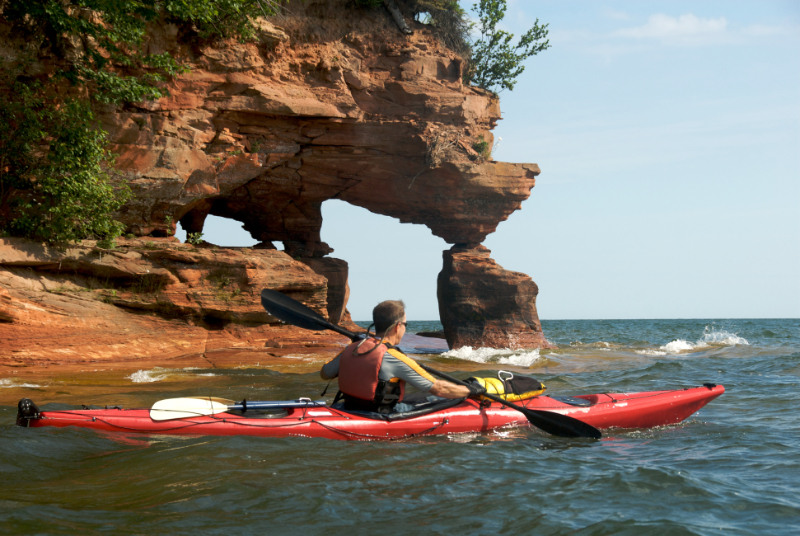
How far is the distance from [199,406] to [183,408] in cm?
13

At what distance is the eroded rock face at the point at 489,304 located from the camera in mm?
15438

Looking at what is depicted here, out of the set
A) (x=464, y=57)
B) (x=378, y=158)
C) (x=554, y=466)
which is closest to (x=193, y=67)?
(x=378, y=158)

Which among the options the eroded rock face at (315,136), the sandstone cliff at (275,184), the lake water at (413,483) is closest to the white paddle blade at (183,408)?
the lake water at (413,483)

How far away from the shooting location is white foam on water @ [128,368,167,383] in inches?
302

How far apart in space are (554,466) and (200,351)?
7.66 m

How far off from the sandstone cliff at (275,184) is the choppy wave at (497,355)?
2.28 feet

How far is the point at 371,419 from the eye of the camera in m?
4.68

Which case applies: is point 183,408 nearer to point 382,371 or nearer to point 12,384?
point 382,371

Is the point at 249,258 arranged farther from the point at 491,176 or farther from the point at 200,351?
the point at 491,176

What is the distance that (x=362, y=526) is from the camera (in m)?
2.86

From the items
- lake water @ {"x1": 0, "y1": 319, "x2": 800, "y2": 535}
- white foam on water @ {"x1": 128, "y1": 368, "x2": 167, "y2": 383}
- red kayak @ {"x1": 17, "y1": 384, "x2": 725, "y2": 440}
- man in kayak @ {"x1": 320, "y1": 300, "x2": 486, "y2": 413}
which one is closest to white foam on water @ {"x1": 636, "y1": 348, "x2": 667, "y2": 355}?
lake water @ {"x1": 0, "y1": 319, "x2": 800, "y2": 535}

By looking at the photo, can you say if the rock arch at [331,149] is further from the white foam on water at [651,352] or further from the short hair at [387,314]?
the short hair at [387,314]

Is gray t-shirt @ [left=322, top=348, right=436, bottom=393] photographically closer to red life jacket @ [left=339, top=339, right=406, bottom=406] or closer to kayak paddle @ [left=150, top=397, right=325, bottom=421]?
red life jacket @ [left=339, top=339, right=406, bottom=406]

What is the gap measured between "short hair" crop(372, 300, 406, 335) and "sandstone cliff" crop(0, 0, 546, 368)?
20.1 ft
